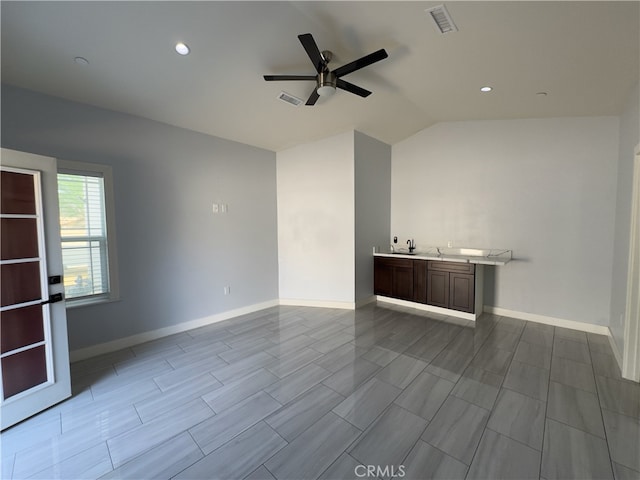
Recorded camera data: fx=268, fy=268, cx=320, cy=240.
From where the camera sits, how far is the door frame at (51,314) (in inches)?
81.3

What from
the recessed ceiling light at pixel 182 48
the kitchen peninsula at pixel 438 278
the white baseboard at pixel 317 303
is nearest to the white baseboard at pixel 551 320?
the kitchen peninsula at pixel 438 278

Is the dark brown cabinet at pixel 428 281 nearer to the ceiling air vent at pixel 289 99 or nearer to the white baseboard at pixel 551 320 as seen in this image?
the white baseboard at pixel 551 320

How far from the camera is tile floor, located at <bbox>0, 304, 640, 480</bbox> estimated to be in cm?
167

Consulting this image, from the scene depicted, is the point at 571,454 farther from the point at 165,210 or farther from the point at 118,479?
the point at 165,210

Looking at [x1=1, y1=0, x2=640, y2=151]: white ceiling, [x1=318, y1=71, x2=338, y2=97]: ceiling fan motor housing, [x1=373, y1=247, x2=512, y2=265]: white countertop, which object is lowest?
[x1=373, y1=247, x2=512, y2=265]: white countertop

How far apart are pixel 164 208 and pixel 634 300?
525 cm

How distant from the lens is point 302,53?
259cm

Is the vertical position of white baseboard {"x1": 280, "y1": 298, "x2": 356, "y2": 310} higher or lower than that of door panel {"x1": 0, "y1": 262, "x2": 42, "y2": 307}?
lower

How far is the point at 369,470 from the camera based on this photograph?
5.33ft

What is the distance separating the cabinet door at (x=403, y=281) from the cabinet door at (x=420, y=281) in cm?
7

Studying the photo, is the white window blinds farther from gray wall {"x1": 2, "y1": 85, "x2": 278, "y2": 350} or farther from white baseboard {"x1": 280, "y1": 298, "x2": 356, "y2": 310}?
white baseboard {"x1": 280, "y1": 298, "x2": 356, "y2": 310}

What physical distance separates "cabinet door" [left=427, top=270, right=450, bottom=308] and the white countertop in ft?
0.88

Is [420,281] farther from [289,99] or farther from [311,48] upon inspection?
[311,48]

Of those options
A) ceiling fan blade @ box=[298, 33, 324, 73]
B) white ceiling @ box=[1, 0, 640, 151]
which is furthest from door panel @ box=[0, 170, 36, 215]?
ceiling fan blade @ box=[298, 33, 324, 73]
